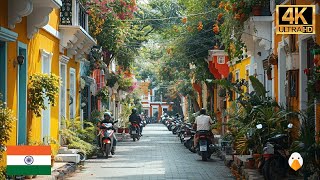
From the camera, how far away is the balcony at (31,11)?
13192 mm

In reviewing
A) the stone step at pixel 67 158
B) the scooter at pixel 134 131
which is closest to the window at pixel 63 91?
the stone step at pixel 67 158

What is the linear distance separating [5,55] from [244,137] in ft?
19.5

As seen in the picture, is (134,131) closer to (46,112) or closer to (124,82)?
(124,82)

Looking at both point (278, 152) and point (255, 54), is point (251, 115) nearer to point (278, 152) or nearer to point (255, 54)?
point (278, 152)

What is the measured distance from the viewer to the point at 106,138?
23.0 metres

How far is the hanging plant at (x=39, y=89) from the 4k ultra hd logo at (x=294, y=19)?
6.26 m

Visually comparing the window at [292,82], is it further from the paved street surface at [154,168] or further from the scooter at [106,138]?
the scooter at [106,138]

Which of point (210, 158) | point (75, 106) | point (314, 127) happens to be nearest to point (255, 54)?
point (210, 158)

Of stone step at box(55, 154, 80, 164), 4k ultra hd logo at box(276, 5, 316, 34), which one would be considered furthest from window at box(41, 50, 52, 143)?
4k ultra hd logo at box(276, 5, 316, 34)

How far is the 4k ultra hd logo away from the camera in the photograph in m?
10.7

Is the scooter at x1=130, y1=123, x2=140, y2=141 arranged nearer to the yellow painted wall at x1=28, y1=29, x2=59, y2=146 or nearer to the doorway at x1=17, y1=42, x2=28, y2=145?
the yellow painted wall at x1=28, y1=29, x2=59, y2=146

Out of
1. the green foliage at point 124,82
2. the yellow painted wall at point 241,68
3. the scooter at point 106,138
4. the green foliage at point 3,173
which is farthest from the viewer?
the green foliage at point 124,82

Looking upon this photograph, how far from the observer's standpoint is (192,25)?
98.1ft

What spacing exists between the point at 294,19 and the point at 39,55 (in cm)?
795
